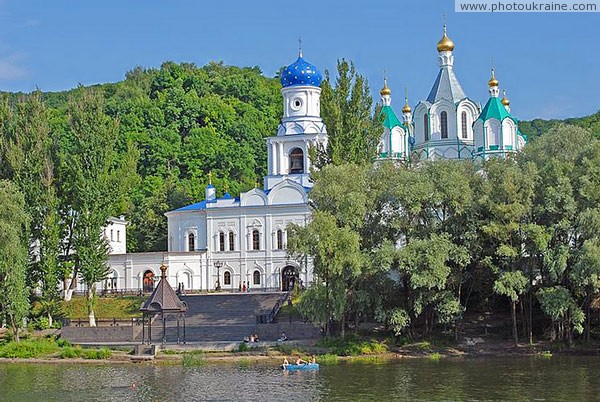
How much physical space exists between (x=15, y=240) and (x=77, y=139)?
23.5ft

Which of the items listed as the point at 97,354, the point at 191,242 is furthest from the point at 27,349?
the point at 191,242

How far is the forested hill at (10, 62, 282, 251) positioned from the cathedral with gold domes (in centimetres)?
1926

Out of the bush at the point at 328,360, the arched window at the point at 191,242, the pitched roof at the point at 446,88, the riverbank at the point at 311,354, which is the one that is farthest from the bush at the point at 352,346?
the pitched roof at the point at 446,88

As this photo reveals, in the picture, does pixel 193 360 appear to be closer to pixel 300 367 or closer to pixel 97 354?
pixel 97 354

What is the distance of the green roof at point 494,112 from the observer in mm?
59406

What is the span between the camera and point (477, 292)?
41.8 meters

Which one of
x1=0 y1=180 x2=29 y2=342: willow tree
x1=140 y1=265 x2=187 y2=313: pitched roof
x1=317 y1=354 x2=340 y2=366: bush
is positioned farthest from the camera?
x1=0 y1=180 x2=29 y2=342: willow tree

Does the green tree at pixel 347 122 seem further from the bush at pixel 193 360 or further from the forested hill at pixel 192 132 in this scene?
the forested hill at pixel 192 132

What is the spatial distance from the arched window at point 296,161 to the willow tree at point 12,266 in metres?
19.5

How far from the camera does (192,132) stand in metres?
89.1

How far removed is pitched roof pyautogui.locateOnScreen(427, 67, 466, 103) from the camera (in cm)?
6253

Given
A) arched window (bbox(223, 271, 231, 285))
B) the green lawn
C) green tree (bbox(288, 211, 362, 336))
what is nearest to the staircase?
the green lawn

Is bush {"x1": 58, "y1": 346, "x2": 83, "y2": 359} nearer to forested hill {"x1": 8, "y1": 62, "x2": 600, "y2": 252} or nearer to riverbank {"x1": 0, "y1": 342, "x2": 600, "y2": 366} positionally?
riverbank {"x1": 0, "y1": 342, "x2": 600, "y2": 366}

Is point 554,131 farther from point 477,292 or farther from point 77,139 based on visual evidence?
point 77,139
